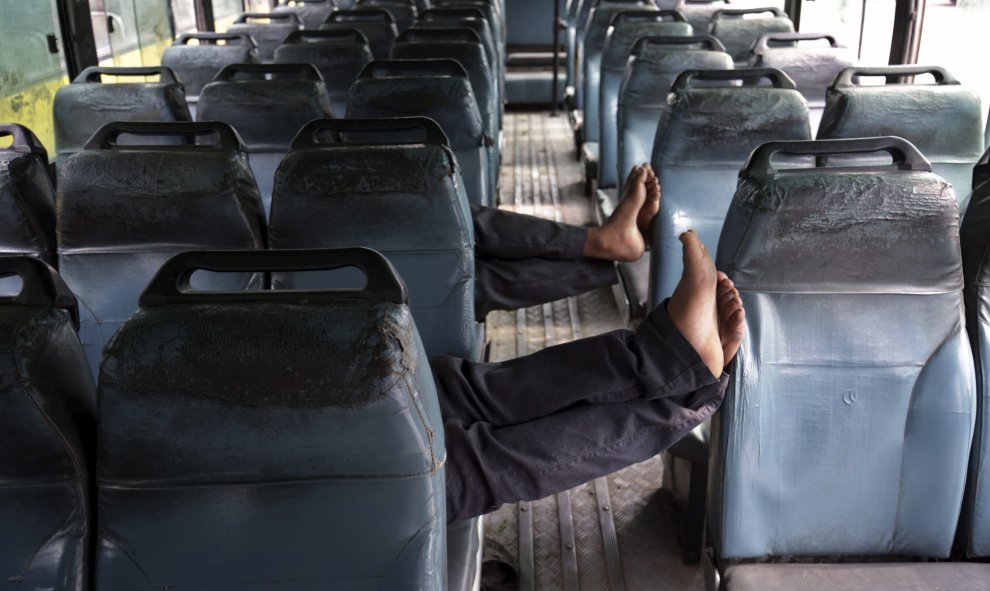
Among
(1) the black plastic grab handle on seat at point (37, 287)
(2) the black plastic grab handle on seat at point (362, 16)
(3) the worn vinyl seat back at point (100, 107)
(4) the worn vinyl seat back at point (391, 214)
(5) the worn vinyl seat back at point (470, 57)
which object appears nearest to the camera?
(1) the black plastic grab handle on seat at point (37, 287)

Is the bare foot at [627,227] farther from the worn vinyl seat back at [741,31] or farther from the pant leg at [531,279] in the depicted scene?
the worn vinyl seat back at [741,31]

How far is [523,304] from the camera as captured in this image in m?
2.96

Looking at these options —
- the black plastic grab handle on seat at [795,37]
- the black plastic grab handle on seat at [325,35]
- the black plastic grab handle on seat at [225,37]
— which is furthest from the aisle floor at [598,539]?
the black plastic grab handle on seat at [225,37]

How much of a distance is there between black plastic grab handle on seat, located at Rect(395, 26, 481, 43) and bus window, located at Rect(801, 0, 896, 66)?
1768 mm

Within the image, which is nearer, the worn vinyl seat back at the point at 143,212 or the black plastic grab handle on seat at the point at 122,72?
the worn vinyl seat back at the point at 143,212

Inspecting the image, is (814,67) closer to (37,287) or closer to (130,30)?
(37,287)

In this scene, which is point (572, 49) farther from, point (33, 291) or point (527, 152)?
point (33, 291)

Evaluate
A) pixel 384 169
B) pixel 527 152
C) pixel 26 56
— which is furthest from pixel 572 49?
pixel 384 169

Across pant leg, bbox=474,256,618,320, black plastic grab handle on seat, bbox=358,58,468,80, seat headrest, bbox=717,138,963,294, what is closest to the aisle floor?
pant leg, bbox=474,256,618,320

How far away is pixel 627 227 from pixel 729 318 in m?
1.19

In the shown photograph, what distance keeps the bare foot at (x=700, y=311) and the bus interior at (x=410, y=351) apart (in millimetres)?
48

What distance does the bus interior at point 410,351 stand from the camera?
3.68 ft

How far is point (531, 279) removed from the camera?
2895 millimetres

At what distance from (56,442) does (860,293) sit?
4.45 feet
